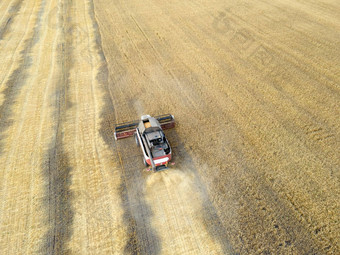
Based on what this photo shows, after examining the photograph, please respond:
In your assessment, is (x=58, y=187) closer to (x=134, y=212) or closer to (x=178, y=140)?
(x=134, y=212)

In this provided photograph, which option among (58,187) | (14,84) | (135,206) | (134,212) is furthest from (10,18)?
(134,212)

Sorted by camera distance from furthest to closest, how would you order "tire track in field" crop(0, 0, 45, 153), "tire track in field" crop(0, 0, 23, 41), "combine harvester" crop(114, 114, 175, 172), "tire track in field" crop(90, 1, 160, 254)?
"tire track in field" crop(0, 0, 23, 41), "tire track in field" crop(0, 0, 45, 153), "combine harvester" crop(114, 114, 175, 172), "tire track in field" crop(90, 1, 160, 254)

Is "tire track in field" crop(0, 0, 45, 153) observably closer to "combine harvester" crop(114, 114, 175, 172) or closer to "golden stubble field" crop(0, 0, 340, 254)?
"golden stubble field" crop(0, 0, 340, 254)

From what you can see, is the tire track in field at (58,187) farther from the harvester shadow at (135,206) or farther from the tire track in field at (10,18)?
the tire track in field at (10,18)

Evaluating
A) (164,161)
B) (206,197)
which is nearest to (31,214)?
(164,161)

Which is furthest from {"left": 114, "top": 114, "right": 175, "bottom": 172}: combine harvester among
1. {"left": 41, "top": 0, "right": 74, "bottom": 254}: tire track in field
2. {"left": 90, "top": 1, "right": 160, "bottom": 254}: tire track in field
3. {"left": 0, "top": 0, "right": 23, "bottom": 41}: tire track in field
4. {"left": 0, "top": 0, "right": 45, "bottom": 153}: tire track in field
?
{"left": 0, "top": 0, "right": 23, "bottom": 41}: tire track in field

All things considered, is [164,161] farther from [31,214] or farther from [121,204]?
[31,214]
